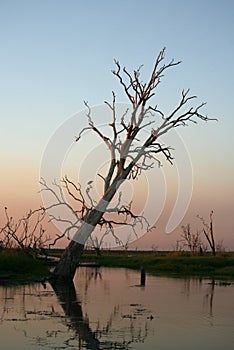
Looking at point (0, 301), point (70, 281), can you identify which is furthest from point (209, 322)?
point (70, 281)

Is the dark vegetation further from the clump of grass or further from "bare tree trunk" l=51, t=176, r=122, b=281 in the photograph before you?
"bare tree trunk" l=51, t=176, r=122, b=281

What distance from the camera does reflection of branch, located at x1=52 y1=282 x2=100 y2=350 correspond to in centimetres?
1058

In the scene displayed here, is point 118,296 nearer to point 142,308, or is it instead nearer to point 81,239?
point 142,308

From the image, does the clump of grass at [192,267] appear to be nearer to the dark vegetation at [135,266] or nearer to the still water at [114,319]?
the dark vegetation at [135,266]

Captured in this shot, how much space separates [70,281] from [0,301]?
8.32 metres

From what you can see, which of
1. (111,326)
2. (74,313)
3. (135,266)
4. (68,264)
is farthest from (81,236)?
(135,266)

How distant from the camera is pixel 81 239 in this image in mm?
24547

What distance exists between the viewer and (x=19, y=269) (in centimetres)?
2542

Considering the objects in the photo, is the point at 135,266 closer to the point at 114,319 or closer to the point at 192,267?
the point at 192,267

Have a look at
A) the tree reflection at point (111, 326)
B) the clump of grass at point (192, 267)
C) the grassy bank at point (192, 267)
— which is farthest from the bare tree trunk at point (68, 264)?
→ the clump of grass at point (192, 267)

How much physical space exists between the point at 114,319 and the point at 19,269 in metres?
12.9

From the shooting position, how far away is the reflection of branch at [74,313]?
416 inches

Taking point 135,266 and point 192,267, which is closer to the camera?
point 192,267

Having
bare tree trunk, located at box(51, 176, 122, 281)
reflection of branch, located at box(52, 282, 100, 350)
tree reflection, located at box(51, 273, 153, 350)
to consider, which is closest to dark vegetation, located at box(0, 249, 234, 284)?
bare tree trunk, located at box(51, 176, 122, 281)
